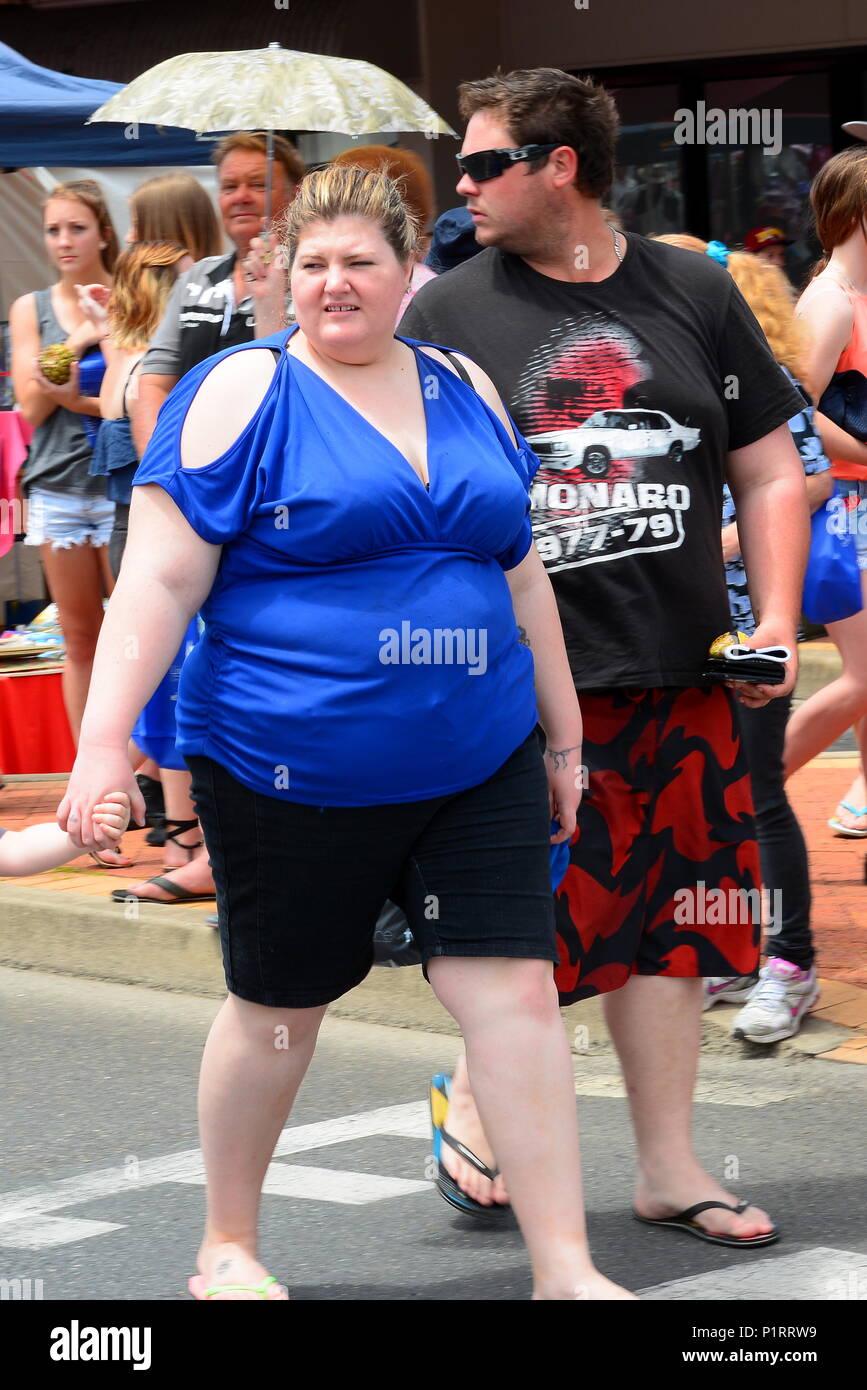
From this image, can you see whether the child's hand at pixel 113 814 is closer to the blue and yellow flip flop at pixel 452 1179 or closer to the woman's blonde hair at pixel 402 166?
the blue and yellow flip flop at pixel 452 1179

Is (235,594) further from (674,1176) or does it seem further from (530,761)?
(674,1176)

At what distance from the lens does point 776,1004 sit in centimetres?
523

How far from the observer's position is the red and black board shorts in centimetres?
398

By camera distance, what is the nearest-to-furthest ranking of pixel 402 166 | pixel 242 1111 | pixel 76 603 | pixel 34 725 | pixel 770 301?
pixel 242 1111 → pixel 770 301 → pixel 402 166 → pixel 76 603 → pixel 34 725

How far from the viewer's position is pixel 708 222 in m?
13.4

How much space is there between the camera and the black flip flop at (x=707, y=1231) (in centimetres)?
396

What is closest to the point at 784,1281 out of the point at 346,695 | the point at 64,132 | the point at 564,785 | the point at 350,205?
the point at 564,785

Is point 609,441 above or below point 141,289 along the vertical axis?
below

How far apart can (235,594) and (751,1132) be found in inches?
80.0

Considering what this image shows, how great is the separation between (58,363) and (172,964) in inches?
99.5

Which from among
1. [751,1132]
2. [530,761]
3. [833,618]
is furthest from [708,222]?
[530,761]

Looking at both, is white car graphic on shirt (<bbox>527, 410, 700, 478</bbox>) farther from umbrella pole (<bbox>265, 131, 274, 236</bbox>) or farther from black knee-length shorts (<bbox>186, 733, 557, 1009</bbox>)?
umbrella pole (<bbox>265, 131, 274, 236</bbox>)

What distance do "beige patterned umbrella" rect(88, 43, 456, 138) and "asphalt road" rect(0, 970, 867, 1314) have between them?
3.06 meters

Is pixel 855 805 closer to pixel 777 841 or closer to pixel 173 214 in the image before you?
pixel 777 841
